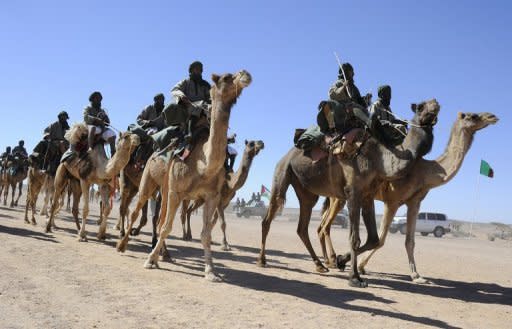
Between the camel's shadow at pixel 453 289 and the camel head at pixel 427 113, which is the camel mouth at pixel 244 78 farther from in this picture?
the camel's shadow at pixel 453 289

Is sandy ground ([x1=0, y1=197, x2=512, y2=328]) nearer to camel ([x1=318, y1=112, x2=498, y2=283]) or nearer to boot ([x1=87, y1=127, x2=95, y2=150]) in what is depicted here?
camel ([x1=318, y1=112, x2=498, y2=283])

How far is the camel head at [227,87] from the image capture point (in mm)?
7945

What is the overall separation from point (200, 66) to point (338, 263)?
206 inches

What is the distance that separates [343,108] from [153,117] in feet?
19.3

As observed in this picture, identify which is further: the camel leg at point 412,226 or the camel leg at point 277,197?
the camel leg at point 277,197

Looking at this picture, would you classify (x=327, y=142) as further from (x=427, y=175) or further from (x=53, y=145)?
(x=53, y=145)

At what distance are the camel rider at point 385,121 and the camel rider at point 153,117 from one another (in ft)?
18.3

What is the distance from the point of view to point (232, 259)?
12016 millimetres

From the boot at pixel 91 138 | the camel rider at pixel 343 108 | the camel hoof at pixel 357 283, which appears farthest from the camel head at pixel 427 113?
the boot at pixel 91 138

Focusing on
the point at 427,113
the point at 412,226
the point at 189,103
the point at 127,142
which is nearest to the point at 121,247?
the point at 127,142

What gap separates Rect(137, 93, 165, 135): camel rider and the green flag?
1978 cm

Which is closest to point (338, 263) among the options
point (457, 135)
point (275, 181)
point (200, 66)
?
point (275, 181)

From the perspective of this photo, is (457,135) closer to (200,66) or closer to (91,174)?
(200,66)

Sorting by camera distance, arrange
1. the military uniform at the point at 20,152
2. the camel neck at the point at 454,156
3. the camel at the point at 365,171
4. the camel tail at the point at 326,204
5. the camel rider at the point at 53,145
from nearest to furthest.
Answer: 1. the camel at the point at 365,171
2. the camel neck at the point at 454,156
3. the camel tail at the point at 326,204
4. the camel rider at the point at 53,145
5. the military uniform at the point at 20,152
